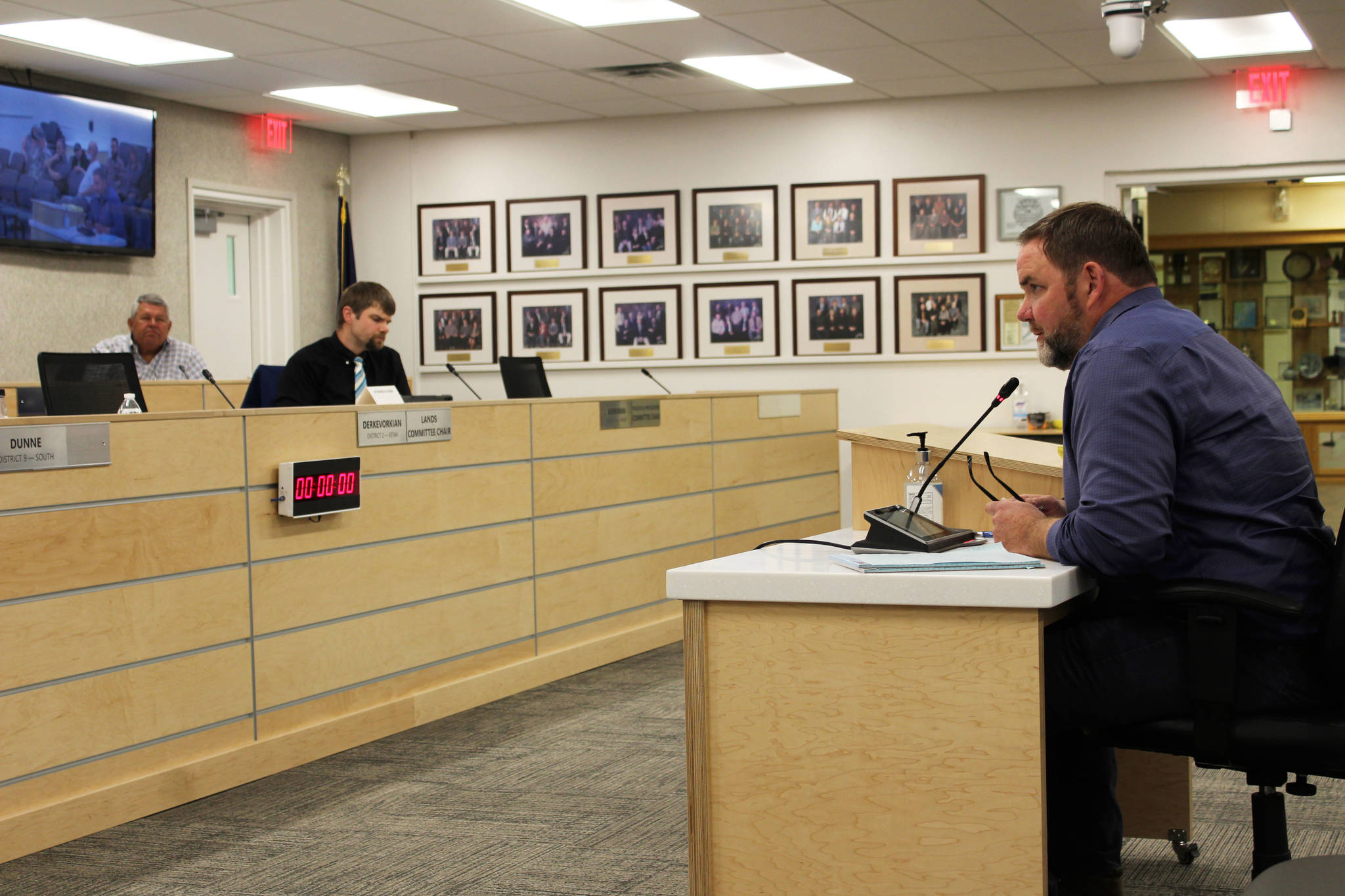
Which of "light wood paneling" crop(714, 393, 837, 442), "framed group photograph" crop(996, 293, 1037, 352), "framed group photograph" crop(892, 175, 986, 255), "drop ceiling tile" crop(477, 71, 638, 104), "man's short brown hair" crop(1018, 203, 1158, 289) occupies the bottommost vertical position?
"light wood paneling" crop(714, 393, 837, 442)

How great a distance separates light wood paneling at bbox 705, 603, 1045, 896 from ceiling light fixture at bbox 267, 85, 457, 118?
618cm

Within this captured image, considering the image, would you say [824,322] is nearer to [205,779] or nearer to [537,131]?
[537,131]

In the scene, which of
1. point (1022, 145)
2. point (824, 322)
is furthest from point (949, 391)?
point (1022, 145)

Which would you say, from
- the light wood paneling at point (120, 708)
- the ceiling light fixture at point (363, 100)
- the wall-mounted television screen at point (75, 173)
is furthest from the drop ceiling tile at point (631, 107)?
the light wood paneling at point (120, 708)

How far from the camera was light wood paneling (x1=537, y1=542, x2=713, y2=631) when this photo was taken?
16.8ft

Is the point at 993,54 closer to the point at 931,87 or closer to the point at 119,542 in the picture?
the point at 931,87

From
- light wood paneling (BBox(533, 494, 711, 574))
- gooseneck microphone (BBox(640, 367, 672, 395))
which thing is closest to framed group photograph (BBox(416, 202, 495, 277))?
gooseneck microphone (BBox(640, 367, 672, 395))

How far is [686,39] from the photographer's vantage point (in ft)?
21.2

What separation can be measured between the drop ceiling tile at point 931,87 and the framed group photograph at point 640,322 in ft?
6.14

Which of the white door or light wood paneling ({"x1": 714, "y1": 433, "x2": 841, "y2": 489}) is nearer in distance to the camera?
light wood paneling ({"x1": 714, "y1": 433, "x2": 841, "y2": 489})

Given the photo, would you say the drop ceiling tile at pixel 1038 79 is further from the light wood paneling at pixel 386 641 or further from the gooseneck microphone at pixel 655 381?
the light wood paneling at pixel 386 641

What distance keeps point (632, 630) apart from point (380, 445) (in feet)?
5.66

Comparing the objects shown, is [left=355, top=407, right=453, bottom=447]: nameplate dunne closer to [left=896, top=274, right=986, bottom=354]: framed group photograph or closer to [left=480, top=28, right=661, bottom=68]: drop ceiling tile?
[left=480, top=28, right=661, bottom=68]: drop ceiling tile

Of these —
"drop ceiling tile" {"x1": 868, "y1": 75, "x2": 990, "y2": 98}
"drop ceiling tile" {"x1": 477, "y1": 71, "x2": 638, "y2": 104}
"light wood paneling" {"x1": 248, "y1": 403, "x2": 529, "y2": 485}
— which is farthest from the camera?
"drop ceiling tile" {"x1": 868, "y1": 75, "x2": 990, "y2": 98}
